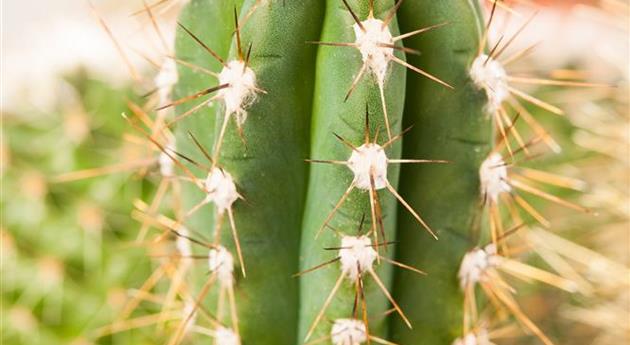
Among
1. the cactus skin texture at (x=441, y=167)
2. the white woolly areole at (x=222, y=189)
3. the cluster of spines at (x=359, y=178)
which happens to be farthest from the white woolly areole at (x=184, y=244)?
the cactus skin texture at (x=441, y=167)

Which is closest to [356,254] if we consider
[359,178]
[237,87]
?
[359,178]

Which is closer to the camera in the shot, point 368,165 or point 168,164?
point 368,165

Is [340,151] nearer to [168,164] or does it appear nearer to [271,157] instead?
[271,157]

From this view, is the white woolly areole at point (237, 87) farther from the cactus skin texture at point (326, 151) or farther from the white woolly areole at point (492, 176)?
the white woolly areole at point (492, 176)

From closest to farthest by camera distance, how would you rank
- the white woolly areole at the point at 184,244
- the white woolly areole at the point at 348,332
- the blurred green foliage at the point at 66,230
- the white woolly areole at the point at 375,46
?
the white woolly areole at the point at 375,46 < the white woolly areole at the point at 348,332 < the white woolly areole at the point at 184,244 < the blurred green foliage at the point at 66,230

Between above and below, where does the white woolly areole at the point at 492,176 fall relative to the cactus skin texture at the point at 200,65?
below

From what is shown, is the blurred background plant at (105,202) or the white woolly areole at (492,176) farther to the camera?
the blurred background plant at (105,202)

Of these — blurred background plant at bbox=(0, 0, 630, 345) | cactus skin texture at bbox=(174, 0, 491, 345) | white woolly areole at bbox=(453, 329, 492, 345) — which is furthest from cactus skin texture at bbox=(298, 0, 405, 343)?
blurred background plant at bbox=(0, 0, 630, 345)
